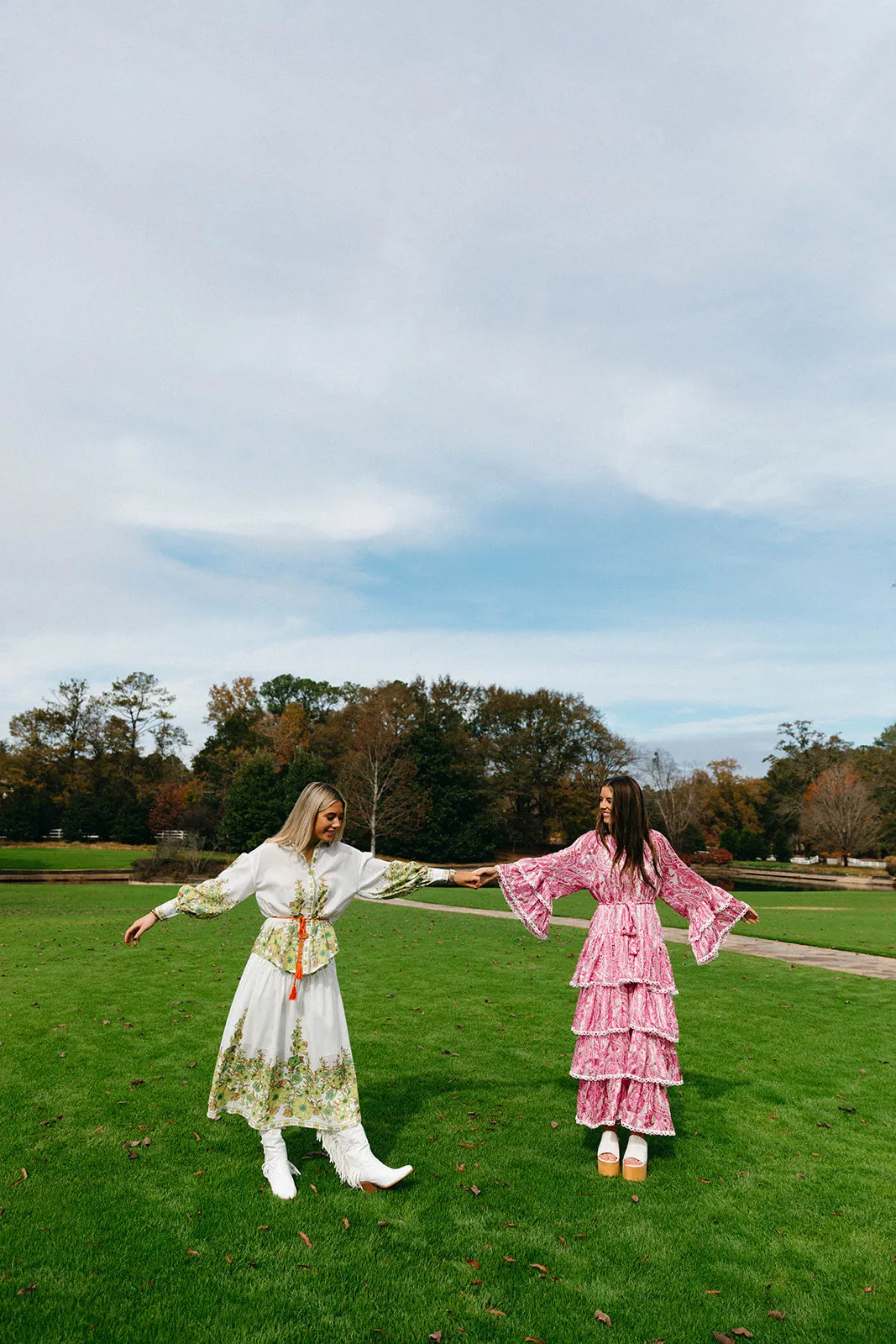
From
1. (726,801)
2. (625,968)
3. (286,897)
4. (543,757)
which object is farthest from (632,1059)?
(726,801)

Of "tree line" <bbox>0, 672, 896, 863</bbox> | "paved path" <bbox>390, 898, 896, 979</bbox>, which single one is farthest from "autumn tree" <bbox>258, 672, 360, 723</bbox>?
"paved path" <bbox>390, 898, 896, 979</bbox>

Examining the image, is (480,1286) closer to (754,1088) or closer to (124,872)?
(754,1088)

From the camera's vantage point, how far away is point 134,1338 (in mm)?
3098

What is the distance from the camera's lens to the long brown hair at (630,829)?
5.09 m

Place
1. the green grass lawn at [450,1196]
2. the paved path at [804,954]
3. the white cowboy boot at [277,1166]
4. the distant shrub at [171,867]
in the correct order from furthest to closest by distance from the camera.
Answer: the distant shrub at [171,867] < the paved path at [804,954] < the white cowboy boot at [277,1166] < the green grass lawn at [450,1196]

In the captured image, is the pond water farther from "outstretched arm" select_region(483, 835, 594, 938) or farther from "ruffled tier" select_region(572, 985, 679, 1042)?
"ruffled tier" select_region(572, 985, 679, 1042)

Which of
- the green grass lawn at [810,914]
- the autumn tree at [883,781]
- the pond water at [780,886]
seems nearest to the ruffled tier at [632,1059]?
the green grass lawn at [810,914]

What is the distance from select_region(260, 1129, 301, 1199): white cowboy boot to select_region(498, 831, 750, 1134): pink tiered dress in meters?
1.64

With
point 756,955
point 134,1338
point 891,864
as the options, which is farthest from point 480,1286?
point 891,864

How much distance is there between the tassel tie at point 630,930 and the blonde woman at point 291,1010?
1.47 metres

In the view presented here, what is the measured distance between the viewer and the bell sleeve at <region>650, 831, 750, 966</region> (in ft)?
17.7

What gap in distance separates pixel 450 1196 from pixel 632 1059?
123 centimetres

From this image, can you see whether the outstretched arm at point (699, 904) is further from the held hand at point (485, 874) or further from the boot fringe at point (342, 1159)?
the boot fringe at point (342, 1159)

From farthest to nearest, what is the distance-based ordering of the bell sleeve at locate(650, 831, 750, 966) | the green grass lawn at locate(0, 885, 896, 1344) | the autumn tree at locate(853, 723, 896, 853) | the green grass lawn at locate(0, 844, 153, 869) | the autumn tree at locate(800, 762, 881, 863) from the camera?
1. the autumn tree at locate(853, 723, 896, 853)
2. the autumn tree at locate(800, 762, 881, 863)
3. the green grass lawn at locate(0, 844, 153, 869)
4. the bell sleeve at locate(650, 831, 750, 966)
5. the green grass lawn at locate(0, 885, 896, 1344)
